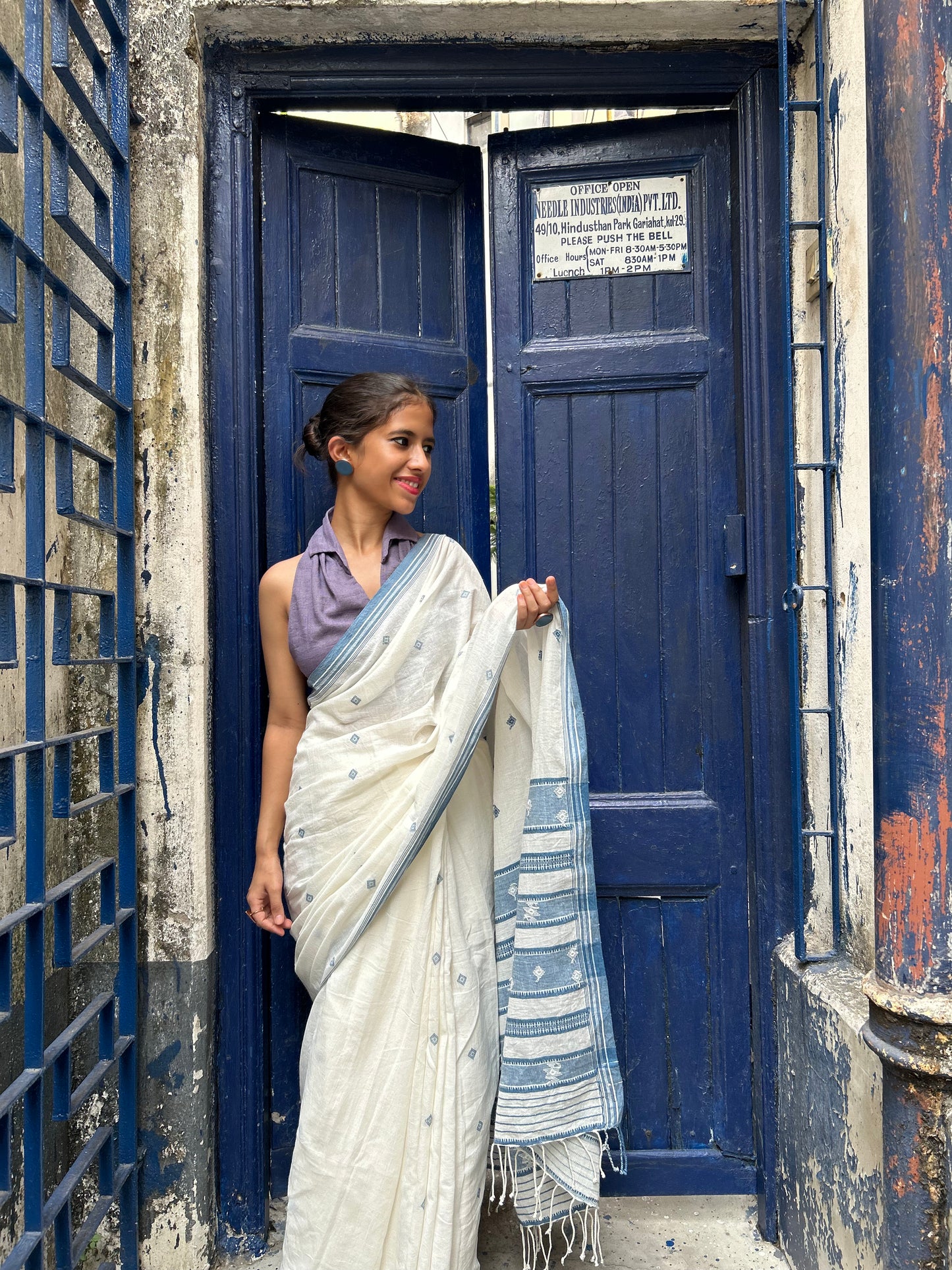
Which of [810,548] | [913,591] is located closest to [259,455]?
[810,548]

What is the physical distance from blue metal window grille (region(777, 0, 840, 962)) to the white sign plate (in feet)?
1.06

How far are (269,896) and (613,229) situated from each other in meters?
1.92

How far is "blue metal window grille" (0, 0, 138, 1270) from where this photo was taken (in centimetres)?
168

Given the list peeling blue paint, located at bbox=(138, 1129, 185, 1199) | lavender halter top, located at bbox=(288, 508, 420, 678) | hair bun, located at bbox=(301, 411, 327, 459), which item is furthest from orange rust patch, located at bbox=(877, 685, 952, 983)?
peeling blue paint, located at bbox=(138, 1129, 185, 1199)

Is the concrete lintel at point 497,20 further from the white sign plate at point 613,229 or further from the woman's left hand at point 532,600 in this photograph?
the woman's left hand at point 532,600

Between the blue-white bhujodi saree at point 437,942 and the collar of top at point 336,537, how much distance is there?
0.10 m

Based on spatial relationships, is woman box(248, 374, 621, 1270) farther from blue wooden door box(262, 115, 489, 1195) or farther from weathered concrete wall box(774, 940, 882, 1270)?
weathered concrete wall box(774, 940, 882, 1270)

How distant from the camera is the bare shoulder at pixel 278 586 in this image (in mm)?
2236

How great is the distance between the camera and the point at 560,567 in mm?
2529

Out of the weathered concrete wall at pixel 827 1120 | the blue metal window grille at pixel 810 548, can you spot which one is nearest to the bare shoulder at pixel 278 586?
the blue metal window grille at pixel 810 548

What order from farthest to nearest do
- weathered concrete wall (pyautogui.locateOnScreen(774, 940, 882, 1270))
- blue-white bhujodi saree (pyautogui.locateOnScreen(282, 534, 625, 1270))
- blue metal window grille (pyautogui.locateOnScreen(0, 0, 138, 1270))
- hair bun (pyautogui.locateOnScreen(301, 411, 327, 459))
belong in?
1. hair bun (pyautogui.locateOnScreen(301, 411, 327, 459))
2. blue-white bhujodi saree (pyautogui.locateOnScreen(282, 534, 625, 1270))
3. weathered concrete wall (pyautogui.locateOnScreen(774, 940, 882, 1270))
4. blue metal window grille (pyautogui.locateOnScreen(0, 0, 138, 1270))

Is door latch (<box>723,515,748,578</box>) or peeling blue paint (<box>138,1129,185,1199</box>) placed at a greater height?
door latch (<box>723,515,748,578</box>)

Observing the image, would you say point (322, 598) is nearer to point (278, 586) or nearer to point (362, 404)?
point (278, 586)

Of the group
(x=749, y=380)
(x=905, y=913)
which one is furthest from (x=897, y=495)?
(x=749, y=380)
